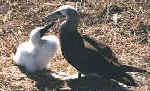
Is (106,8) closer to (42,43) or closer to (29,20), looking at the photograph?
(29,20)

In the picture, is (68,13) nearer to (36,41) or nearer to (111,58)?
(36,41)

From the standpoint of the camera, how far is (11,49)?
28.8 ft

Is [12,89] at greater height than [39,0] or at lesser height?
lesser

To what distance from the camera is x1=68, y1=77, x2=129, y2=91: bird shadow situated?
302 inches

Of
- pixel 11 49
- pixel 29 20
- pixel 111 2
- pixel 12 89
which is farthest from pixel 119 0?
pixel 12 89

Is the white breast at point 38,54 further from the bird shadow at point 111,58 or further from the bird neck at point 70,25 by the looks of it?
the bird shadow at point 111,58

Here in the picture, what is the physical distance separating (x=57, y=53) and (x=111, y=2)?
2098mm

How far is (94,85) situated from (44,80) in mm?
769

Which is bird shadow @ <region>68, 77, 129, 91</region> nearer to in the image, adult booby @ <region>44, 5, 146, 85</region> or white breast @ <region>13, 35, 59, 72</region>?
adult booby @ <region>44, 5, 146, 85</region>

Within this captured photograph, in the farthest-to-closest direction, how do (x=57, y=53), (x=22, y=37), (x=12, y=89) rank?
(x=22, y=37)
(x=57, y=53)
(x=12, y=89)

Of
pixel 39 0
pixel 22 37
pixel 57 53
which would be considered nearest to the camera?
pixel 57 53

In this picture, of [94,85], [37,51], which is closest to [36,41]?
[37,51]

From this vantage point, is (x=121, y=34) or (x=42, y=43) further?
(x=121, y=34)

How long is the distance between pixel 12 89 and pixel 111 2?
338cm
